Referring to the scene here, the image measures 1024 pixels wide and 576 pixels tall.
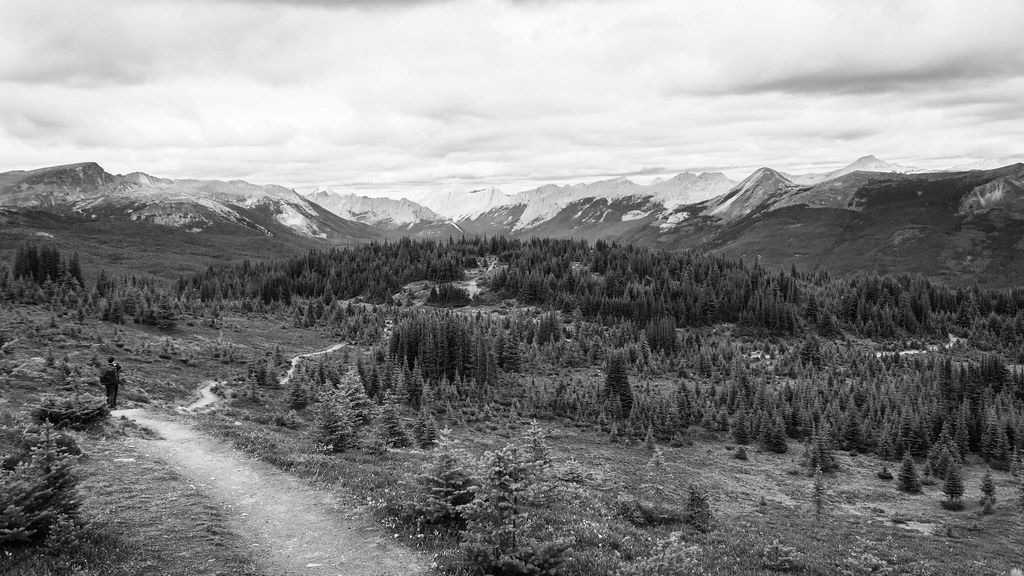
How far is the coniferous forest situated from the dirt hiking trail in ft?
4.63

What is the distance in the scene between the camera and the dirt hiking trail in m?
15.5

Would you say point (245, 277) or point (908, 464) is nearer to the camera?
point (908, 464)

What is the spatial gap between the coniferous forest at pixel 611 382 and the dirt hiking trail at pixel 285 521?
1.41 meters

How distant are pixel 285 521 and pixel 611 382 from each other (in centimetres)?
6799

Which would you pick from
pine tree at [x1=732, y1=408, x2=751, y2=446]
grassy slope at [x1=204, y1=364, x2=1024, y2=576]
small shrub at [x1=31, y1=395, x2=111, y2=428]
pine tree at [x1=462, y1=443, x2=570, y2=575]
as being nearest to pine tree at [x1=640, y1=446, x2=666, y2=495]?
grassy slope at [x1=204, y1=364, x2=1024, y2=576]

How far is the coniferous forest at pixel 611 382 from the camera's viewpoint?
1898 centimetres

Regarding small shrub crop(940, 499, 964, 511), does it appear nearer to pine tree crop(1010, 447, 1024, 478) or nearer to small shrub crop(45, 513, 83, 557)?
pine tree crop(1010, 447, 1024, 478)

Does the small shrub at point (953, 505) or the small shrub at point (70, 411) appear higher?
the small shrub at point (70, 411)

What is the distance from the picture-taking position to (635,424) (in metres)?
72.7

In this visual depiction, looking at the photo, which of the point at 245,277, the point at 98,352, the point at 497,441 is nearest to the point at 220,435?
the point at 497,441

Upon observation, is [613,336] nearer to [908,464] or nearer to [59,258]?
[908,464]

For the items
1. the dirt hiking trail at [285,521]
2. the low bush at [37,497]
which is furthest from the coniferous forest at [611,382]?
the low bush at [37,497]

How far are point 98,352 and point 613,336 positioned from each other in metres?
106

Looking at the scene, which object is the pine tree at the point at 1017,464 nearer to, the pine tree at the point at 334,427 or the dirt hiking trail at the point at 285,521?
the pine tree at the point at 334,427
